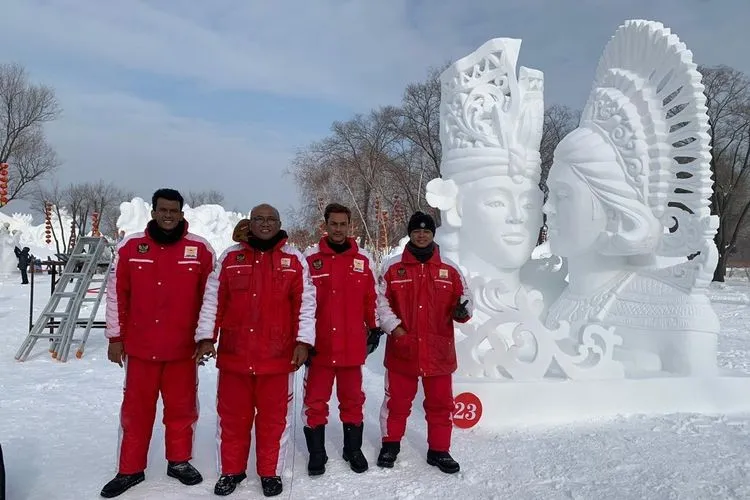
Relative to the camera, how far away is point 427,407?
3.40 metres

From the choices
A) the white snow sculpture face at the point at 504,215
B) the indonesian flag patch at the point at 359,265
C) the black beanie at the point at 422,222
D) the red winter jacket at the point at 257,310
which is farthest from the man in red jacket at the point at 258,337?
the white snow sculpture face at the point at 504,215

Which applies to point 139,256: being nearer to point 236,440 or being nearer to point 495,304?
point 236,440

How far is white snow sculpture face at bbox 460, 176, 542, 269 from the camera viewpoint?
5152 mm

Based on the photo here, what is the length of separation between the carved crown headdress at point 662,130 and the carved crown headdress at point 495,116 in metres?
0.63

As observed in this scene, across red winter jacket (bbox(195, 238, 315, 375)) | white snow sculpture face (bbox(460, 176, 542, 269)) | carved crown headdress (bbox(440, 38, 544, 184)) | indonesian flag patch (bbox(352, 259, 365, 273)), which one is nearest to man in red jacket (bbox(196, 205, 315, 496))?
red winter jacket (bbox(195, 238, 315, 375))

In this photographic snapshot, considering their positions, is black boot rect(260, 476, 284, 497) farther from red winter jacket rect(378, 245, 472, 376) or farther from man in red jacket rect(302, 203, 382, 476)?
red winter jacket rect(378, 245, 472, 376)

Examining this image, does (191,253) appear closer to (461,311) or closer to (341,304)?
(341,304)

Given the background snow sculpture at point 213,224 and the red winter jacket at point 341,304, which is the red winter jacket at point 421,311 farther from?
the background snow sculpture at point 213,224

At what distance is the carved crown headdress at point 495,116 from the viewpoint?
516cm

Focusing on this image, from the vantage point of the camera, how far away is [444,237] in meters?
5.49

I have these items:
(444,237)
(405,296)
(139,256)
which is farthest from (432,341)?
(444,237)

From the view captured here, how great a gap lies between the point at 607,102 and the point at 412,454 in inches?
144

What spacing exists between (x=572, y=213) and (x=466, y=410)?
220 centimetres

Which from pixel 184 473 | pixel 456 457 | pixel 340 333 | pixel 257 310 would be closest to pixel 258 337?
pixel 257 310
